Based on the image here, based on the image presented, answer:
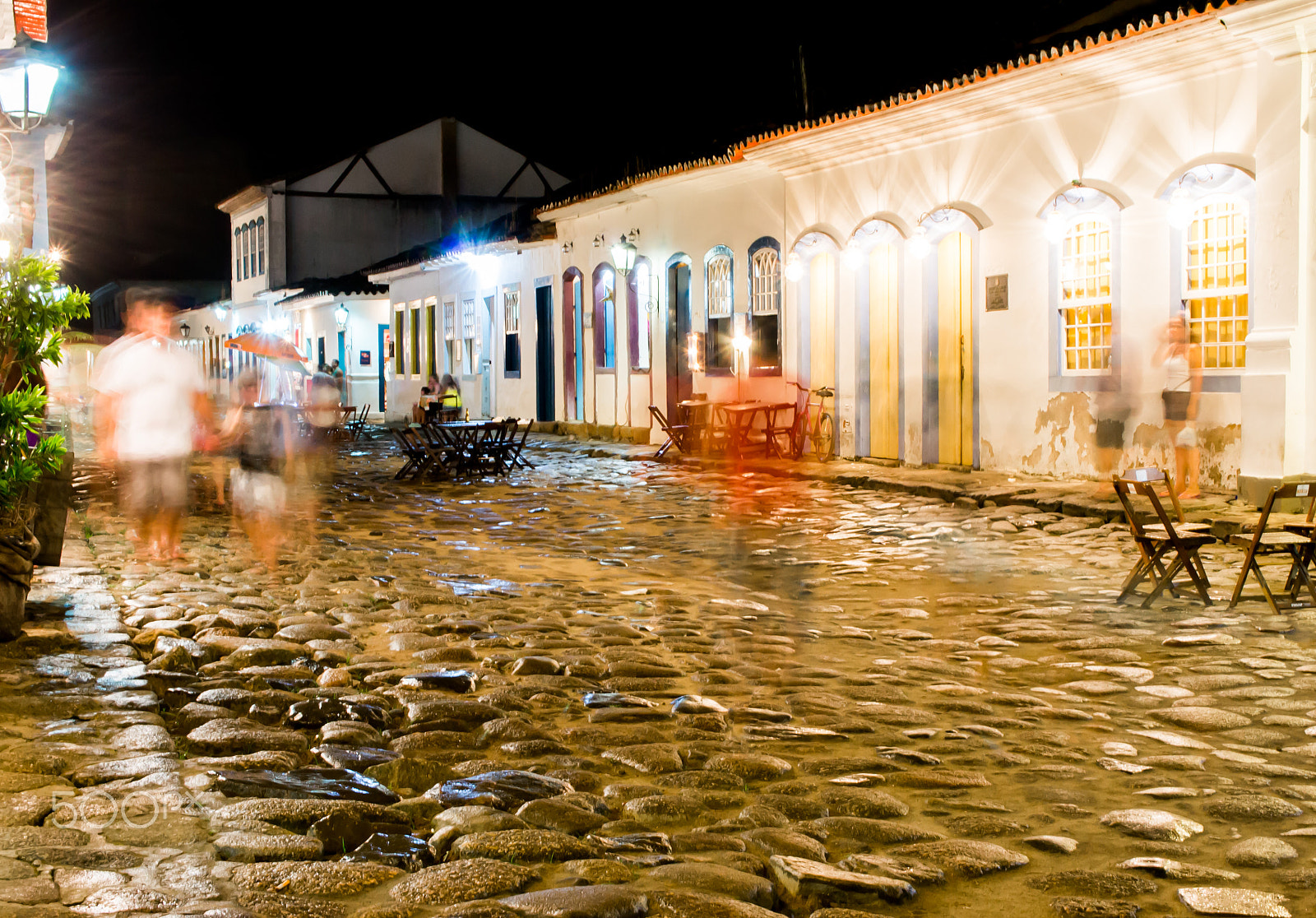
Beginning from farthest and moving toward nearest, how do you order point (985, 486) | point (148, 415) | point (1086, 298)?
point (1086, 298) → point (985, 486) → point (148, 415)

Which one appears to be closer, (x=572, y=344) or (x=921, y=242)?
(x=921, y=242)

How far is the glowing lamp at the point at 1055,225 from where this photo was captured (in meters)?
13.5

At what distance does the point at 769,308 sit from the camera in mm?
18922

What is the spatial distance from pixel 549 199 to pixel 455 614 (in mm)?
19716

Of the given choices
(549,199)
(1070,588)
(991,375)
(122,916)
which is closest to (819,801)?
(122,916)

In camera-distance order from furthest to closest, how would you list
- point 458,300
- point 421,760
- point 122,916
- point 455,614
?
point 458,300 → point 455,614 → point 421,760 → point 122,916

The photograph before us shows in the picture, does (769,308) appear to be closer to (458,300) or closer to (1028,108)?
(1028,108)

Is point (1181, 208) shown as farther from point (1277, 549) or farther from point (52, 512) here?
point (52, 512)

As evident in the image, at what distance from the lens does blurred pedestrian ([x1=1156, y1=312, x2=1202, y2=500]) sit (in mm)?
11430

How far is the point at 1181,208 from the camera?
12.0 m

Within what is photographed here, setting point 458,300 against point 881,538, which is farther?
point 458,300

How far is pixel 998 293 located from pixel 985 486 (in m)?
2.53

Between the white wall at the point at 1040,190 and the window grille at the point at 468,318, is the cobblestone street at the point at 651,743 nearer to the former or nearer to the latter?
the white wall at the point at 1040,190

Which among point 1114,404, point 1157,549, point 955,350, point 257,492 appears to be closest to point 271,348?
point 257,492
